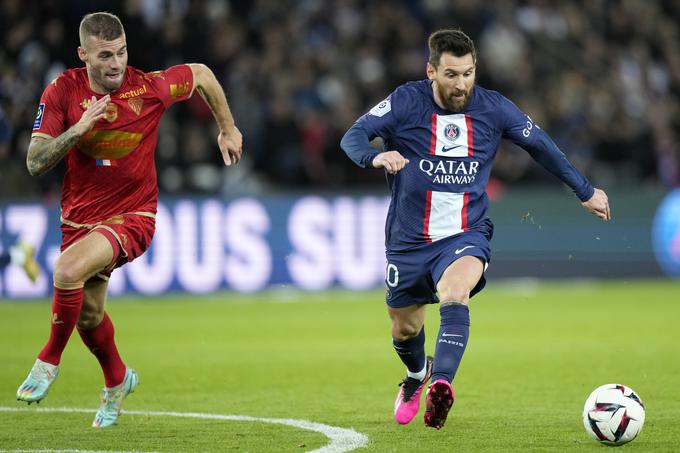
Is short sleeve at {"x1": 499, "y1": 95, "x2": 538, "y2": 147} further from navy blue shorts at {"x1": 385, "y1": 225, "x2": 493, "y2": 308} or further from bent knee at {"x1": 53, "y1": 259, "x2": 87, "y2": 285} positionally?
bent knee at {"x1": 53, "y1": 259, "x2": 87, "y2": 285}

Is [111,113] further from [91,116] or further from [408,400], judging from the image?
[408,400]

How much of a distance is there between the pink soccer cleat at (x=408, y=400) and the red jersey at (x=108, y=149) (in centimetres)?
192

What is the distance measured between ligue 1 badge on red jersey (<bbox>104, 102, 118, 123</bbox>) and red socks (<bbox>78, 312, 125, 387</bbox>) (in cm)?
121

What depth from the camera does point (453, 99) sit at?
7152 mm

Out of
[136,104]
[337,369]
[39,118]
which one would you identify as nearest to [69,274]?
[39,118]

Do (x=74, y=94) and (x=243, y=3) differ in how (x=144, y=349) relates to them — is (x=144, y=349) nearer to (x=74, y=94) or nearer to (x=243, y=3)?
(x=74, y=94)

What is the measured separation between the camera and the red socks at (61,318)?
6906 mm

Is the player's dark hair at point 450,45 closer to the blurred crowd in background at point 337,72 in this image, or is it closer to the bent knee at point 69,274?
the bent knee at point 69,274

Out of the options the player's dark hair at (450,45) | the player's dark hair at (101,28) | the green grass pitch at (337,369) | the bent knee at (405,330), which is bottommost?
the green grass pitch at (337,369)

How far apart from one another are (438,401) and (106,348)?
2.28m

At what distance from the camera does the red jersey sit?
7168mm

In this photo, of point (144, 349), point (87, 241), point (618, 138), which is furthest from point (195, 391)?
point (618, 138)

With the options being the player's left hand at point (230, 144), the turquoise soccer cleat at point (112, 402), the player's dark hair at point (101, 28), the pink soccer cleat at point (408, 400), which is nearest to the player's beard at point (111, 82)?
the player's dark hair at point (101, 28)

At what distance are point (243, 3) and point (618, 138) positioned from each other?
6780 millimetres
